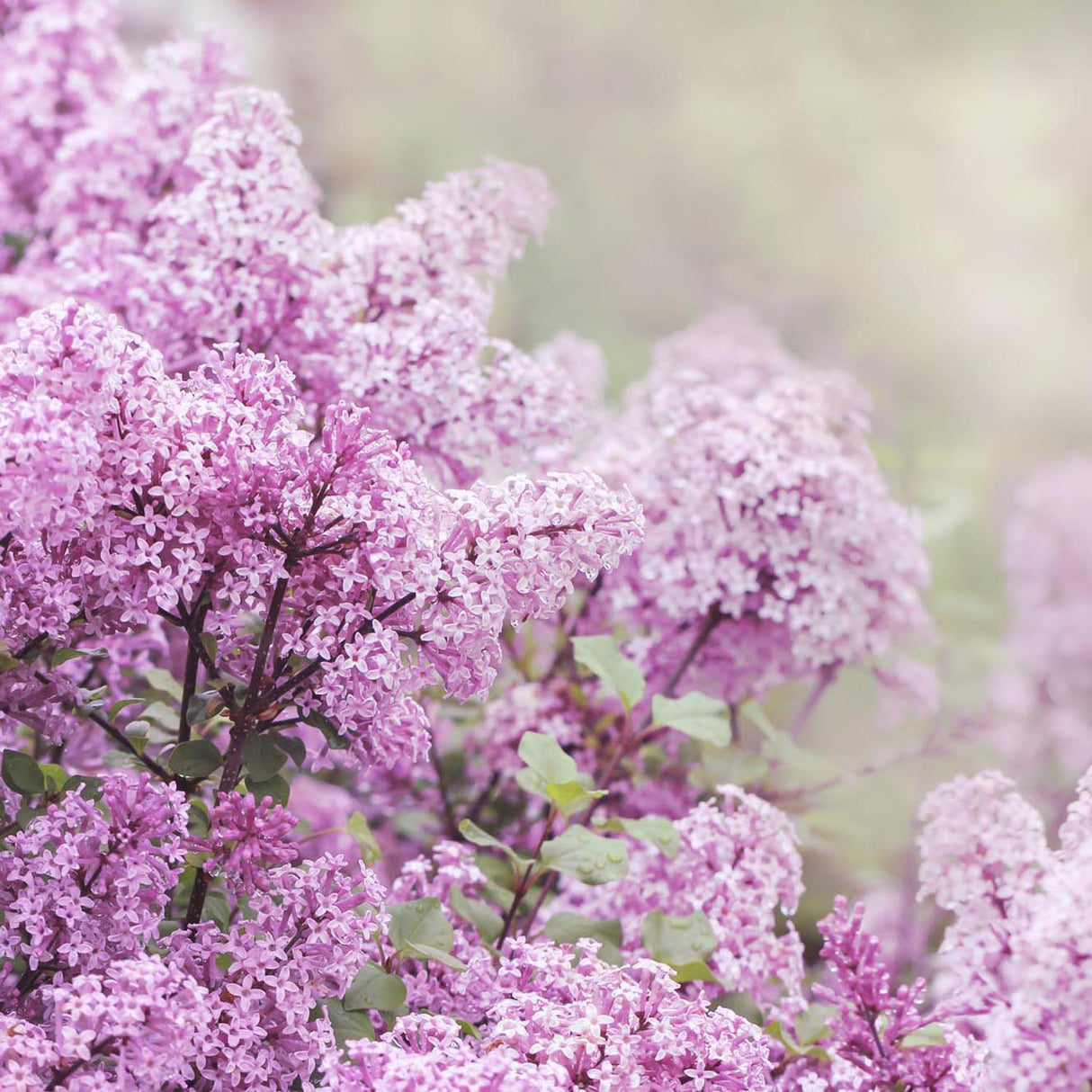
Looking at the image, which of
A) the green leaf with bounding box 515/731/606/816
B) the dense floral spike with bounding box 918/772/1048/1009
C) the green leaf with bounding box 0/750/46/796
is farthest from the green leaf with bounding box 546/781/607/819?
the green leaf with bounding box 0/750/46/796

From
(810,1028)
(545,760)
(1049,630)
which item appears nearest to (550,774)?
(545,760)

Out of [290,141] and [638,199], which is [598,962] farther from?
[638,199]

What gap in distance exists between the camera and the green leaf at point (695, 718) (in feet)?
3.21

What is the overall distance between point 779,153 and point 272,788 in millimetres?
2952

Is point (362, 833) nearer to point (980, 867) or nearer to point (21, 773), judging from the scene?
point (21, 773)

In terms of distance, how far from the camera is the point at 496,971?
82 centimetres

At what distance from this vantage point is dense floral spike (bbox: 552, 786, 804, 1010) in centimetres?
88

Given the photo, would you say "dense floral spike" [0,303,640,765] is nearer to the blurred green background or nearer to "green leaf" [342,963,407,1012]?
"green leaf" [342,963,407,1012]

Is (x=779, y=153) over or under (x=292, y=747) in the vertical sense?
over

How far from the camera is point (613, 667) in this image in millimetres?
1023

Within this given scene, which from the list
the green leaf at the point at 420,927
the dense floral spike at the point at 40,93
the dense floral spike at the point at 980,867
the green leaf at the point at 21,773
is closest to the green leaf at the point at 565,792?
the green leaf at the point at 420,927

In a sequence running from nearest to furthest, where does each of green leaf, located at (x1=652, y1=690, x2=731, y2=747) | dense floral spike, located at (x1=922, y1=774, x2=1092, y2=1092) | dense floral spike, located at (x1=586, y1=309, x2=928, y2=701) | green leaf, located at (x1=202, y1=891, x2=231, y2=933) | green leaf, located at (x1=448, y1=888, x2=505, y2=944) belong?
dense floral spike, located at (x1=922, y1=774, x2=1092, y2=1092) → green leaf, located at (x1=202, y1=891, x2=231, y2=933) → green leaf, located at (x1=448, y1=888, x2=505, y2=944) → green leaf, located at (x1=652, y1=690, x2=731, y2=747) → dense floral spike, located at (x1=586, y1=309, x2=928, y2=701)

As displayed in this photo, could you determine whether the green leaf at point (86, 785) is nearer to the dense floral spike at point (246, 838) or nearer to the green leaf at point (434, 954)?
the dense floral spike at point (246, 838)

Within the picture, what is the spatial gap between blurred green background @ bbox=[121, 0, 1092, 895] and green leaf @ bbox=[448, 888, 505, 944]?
2.08 metres
